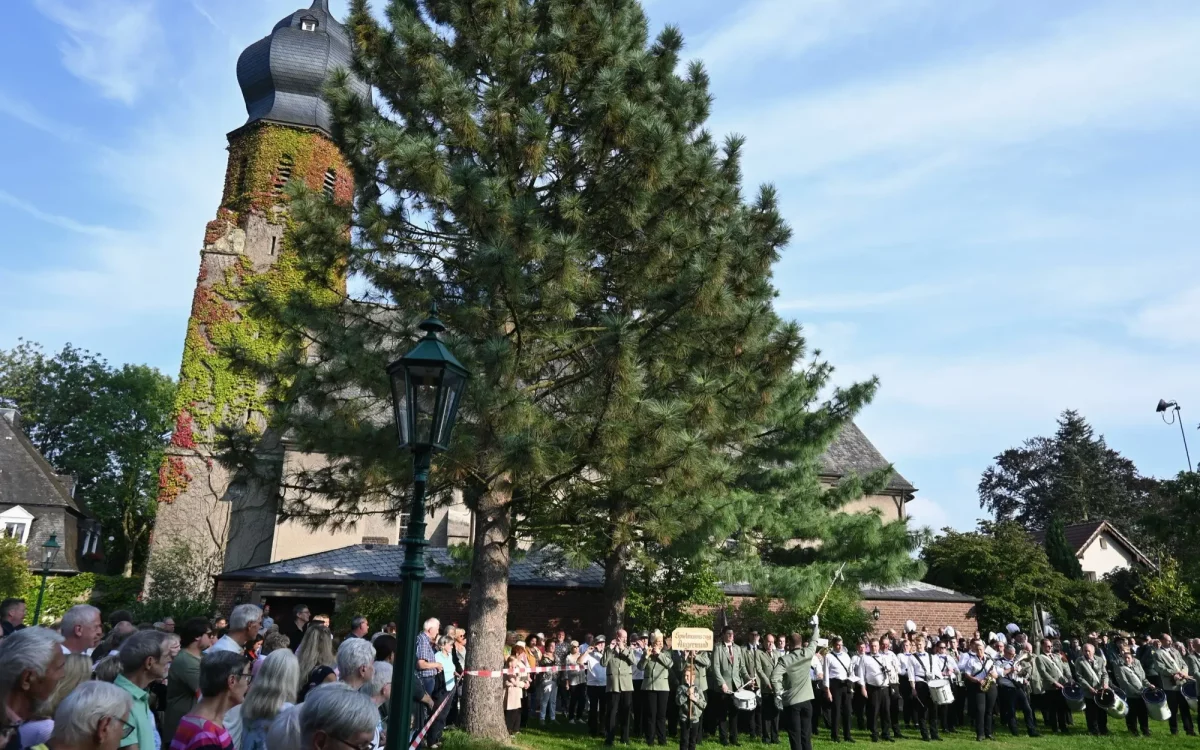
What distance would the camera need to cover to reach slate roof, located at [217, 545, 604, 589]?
75.3 ft

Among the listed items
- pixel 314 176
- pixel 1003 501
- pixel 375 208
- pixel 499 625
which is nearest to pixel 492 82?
pixel 375 208

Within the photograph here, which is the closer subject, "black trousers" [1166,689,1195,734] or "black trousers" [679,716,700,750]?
"black trousers" [679,716,700,750]

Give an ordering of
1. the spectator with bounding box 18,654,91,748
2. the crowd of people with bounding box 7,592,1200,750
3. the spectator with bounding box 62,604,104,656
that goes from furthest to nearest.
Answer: the spectator with bounding box 62,604,104,656
the crowd of people with bounding box 7,592,1200,750
the spectator with bounding box 18,654,91,748

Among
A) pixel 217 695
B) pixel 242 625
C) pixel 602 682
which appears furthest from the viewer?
pixel 602 682

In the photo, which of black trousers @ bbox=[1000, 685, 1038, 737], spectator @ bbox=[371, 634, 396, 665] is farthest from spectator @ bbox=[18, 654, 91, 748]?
black trousers @ bbox=[1000, 685, 1038, 737]

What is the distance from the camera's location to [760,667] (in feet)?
49.0

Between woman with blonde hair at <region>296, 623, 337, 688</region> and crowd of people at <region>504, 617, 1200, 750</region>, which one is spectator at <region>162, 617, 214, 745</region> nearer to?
woman with blonde hair at <region>296, 623, 337, 688</region>

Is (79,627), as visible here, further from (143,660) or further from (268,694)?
(268,694)

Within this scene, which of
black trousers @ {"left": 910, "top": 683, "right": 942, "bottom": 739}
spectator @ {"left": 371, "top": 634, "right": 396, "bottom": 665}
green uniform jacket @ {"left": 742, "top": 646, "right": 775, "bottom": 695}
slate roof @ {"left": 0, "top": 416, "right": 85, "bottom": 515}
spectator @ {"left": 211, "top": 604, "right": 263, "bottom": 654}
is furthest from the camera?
slate roof @ {"left": 0, "top": 416, "right": 85, "bottom": 515}

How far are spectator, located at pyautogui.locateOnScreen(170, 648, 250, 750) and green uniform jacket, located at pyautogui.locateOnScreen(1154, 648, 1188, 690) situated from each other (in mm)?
18821

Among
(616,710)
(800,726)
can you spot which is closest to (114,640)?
(616,710)

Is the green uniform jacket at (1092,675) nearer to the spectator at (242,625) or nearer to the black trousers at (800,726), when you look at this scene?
the black trousers at (800,726)

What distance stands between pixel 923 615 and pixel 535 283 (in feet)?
A: 70.6

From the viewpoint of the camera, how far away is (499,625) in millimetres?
12375
